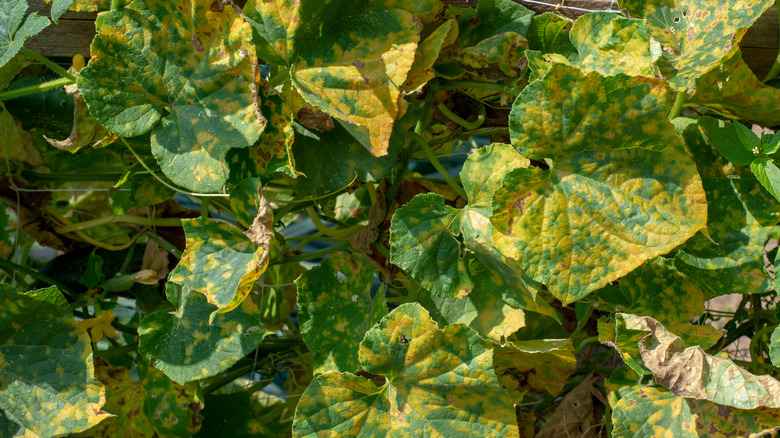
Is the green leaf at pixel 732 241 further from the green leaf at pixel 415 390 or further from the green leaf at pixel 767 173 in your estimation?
the green leaf at pixel 415 390

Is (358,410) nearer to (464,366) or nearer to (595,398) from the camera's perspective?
(464,366)

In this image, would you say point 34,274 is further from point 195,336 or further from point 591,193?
point 591,193

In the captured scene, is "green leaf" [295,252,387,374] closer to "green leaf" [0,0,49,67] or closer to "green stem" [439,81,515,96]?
"green stem" [439,81,515,96]

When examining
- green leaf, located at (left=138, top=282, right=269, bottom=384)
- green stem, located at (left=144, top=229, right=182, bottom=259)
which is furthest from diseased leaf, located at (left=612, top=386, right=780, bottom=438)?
→ green stem, located at (left=144, top=229, right=182, bottom=259)

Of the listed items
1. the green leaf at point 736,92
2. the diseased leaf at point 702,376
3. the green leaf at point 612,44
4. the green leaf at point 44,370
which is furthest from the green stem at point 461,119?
the green leaf at point 44,370

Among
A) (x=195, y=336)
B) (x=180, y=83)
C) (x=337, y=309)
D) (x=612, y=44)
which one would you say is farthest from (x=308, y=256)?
(x=612, y=44)

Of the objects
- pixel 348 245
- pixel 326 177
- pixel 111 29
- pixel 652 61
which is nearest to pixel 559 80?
pixel 652 61
